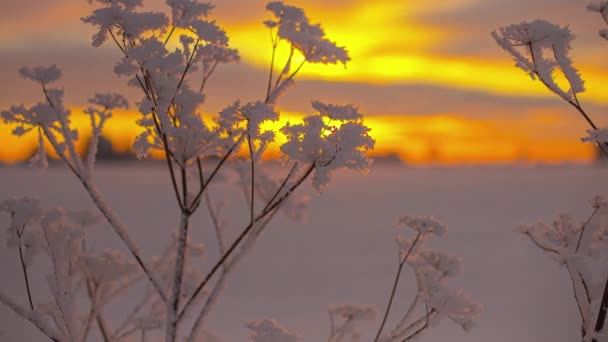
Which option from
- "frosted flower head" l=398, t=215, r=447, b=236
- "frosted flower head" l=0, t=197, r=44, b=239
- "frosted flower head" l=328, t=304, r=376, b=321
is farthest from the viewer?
A: "frosted flower head" l=328, t=304, r=376, b=321

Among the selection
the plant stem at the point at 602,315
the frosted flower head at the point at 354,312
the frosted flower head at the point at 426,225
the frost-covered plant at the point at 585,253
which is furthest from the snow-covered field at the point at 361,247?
the frosted flower head at the point at 354,312

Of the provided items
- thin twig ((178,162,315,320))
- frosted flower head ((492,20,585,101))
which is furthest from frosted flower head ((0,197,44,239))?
frosted flower head ((492,20,585,101))

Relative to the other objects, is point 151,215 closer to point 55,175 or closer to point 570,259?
point 55,175

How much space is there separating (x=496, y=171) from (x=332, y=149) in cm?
1328

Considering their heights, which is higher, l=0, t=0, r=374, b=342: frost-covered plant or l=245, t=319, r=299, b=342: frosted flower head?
l=0, t=0, r=374, b=342: frost-covered plant

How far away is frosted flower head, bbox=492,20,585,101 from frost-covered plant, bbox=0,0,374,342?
0.61 metres

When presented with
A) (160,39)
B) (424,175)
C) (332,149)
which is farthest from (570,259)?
(424,175)

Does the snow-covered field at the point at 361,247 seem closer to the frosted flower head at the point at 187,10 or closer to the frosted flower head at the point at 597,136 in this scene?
the frosted flower head at the point at 597,136

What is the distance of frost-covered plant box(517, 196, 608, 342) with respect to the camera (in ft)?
7.81

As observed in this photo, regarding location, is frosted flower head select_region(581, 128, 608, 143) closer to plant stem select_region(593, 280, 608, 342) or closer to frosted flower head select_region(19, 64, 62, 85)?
plant stem select_region(593, 280, 608, 342)

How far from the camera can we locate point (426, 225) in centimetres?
233

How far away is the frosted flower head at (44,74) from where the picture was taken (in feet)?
6.39

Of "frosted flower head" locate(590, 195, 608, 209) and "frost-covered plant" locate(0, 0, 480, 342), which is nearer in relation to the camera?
"frost-covered plant" locate(0, 0, 480, 342)

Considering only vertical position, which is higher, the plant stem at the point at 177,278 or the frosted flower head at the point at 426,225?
the frosted flower head at the point at 426,225
